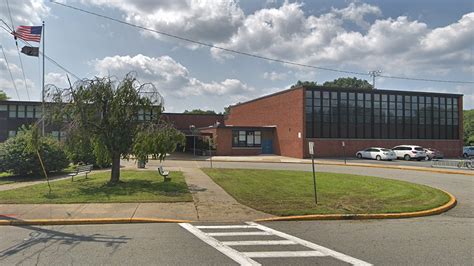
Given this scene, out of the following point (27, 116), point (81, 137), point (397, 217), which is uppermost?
point (27, 116)

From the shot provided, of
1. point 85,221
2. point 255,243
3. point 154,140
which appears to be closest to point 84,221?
point 85,221

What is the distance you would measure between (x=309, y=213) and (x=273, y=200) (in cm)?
208

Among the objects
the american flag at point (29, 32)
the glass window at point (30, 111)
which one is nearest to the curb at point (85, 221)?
the american flag at point (29, 32)

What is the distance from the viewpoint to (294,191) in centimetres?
1338

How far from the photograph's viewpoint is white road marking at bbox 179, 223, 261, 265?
5.78 m

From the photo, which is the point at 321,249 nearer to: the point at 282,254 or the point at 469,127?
the point at 282,254

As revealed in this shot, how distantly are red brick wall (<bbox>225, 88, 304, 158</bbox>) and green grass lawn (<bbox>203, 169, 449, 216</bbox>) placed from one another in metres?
23.6

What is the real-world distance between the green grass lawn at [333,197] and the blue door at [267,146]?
1111 inches

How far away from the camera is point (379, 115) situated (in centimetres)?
4269

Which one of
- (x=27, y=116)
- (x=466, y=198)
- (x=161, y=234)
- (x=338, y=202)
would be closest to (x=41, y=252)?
(x=161, y=234)

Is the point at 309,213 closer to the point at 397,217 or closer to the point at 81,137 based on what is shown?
the point at 397,217

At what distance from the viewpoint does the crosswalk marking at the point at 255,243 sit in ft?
19.7

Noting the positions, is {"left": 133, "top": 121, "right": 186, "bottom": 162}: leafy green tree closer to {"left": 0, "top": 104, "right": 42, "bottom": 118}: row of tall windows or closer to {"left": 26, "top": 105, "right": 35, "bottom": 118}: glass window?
{"left": 0, "top": 104, "right": 42, "bottom": 118}: row of tall windows

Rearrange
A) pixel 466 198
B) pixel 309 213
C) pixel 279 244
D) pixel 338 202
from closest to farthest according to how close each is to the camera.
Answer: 1. pixel 279 244
2. pixel 309 213
3. pixel 338 202
4. pixel 466 198
